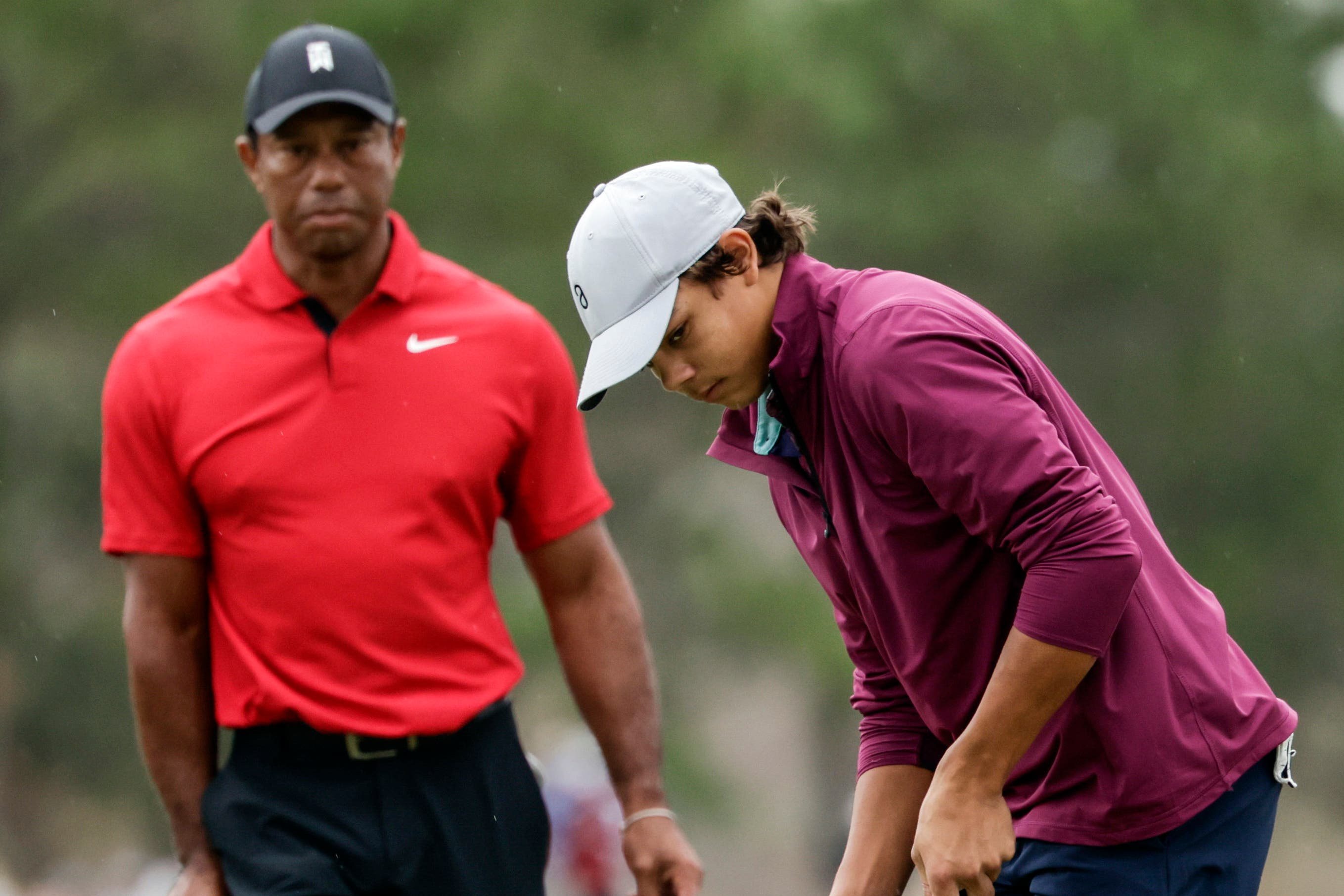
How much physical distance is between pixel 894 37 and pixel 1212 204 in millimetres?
2835

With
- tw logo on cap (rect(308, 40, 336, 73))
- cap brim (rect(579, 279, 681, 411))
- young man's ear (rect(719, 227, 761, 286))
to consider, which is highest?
tw logo on cap (rect(308, 40, 336, 73))

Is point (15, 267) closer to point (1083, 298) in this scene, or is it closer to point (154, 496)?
point (1083, 298)

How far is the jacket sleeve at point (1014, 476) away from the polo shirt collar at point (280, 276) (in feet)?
5.83

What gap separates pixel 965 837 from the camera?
2.70m

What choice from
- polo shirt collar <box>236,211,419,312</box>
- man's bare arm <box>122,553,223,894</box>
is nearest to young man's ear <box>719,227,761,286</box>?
polo shirt collar <box>236,211,419,312</box>

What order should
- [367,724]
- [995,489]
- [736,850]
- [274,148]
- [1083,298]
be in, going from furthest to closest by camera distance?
1. [736,850]
2. [1083,298]
3. [274,148]
4. [367,724]
5. [995,489]

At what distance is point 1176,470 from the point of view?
14.2 m

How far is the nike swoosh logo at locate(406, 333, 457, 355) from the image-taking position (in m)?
4.03

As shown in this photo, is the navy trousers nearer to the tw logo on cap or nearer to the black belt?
the black belt

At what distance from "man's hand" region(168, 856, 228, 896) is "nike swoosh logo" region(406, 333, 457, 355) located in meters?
1.23

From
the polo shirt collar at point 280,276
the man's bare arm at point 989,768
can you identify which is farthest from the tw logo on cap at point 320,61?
the man's bare arm at point 989,768

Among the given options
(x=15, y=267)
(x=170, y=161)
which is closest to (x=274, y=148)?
(x=170, y=161)

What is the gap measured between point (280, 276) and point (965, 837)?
2.19 meters

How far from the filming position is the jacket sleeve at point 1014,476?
2539mm
